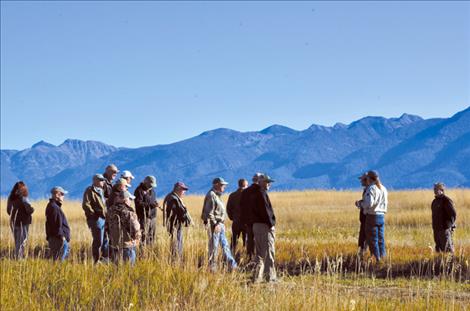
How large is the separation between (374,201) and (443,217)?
1.70 metres

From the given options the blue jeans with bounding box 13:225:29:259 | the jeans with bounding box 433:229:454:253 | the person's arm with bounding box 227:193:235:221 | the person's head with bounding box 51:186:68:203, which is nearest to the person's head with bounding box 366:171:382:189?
the jeans with bounding box 433:229:454:253

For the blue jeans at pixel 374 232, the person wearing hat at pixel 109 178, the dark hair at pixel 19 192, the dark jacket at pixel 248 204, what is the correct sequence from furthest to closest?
1. the blue jeans at pixel 374 232
2. the person wearing hat at pixel 109 178
3. the dark hair at pixel 19 192
4. the dark jacket at pixel 248 204

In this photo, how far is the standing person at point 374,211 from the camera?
587 inches

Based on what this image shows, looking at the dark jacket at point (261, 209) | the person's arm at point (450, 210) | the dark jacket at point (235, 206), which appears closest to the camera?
the dark jacket at point (261, 209)

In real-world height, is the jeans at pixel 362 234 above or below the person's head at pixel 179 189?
below

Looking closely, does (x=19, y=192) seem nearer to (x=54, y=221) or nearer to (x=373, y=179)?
(x=54, y=221)

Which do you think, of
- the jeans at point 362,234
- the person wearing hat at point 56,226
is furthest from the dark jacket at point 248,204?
the jeans at point 362,234

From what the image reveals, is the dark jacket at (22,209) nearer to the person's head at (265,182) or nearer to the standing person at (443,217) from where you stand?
the person's head at (265,182)

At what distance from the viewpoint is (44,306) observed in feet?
27.3

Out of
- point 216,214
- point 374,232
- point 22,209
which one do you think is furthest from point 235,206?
point 22,209

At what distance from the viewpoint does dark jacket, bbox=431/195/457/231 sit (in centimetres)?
1533

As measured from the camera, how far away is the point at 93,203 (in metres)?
14.0

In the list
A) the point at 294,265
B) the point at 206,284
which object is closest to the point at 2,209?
the point at 294,265

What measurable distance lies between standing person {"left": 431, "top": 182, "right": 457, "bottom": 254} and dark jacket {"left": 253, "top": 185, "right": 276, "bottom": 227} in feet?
13.9
